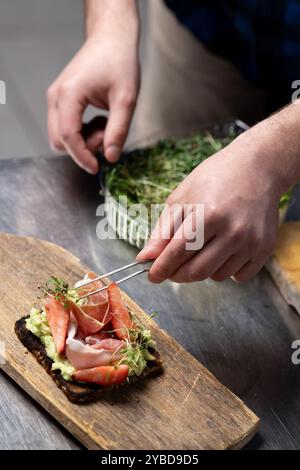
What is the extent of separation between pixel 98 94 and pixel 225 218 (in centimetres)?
74

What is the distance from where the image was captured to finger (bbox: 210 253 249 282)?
1.47 m

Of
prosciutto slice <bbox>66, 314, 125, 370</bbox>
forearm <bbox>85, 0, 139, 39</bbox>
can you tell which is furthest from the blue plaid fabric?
prosciutto slice <bbox>66, 314, 125, 370</bbox>

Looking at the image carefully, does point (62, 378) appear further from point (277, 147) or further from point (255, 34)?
point (255, 34)

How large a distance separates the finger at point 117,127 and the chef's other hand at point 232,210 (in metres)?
0.46

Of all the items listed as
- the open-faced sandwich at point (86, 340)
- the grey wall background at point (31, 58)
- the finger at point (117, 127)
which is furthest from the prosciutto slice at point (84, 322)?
the grey wall background at point (31, 58)

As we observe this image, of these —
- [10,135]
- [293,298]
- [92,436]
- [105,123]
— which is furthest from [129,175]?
[10,135]

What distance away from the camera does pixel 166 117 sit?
268cm

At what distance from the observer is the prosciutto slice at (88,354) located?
140cm

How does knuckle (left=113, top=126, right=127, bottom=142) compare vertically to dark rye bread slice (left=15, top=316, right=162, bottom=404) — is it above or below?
above

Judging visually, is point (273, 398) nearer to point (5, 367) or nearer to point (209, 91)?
point (5, 367)

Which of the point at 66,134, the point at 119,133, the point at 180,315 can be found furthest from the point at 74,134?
the point at 180,315

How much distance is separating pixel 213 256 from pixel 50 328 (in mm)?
366

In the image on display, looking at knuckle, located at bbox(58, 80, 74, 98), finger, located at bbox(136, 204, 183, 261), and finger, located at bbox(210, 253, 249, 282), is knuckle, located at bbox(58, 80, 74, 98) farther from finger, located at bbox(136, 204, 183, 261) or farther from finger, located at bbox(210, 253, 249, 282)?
finger, located at bbox(210, 253, 249, 282)

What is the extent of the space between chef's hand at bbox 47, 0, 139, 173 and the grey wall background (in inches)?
66.0
